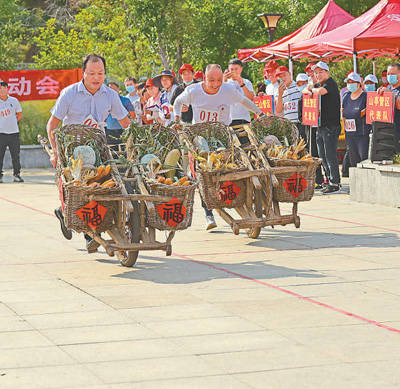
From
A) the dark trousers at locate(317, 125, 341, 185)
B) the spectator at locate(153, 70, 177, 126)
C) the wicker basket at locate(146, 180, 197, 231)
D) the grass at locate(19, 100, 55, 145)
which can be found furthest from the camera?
the grass at locate(19, 100, 55, 145)

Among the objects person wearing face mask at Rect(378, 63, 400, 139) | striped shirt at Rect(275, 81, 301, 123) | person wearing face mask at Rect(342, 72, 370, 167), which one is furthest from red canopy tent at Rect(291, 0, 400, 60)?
striped shirt at Rect(275, 81, 301, 123)

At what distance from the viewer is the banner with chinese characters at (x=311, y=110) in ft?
51.1

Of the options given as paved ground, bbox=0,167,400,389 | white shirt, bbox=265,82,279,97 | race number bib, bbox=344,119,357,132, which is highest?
white shirt, bbox=265,82,279,97

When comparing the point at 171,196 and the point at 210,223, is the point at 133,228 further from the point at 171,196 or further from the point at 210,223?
the point at 210,223

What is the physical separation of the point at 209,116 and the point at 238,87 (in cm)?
309

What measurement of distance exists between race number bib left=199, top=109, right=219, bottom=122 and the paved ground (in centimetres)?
129

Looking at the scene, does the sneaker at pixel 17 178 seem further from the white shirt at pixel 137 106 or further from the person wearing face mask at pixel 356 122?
the person wearing face mask at pixel 356 122

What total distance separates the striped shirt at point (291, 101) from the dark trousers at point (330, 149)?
Answer: 2.38ft

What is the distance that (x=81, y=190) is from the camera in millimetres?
8414

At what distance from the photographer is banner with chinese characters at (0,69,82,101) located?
2362 cm

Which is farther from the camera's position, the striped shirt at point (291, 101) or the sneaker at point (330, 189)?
the striped shirt at point (291, 101)

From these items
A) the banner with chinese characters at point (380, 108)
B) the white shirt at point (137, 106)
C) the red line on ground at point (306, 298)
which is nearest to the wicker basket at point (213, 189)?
the red line on ground at point (306, 298)

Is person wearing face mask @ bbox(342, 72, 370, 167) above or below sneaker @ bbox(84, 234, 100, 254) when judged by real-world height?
above

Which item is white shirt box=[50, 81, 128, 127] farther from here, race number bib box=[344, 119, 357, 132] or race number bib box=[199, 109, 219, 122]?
race number bib box=[344, 119, 357, 132]
